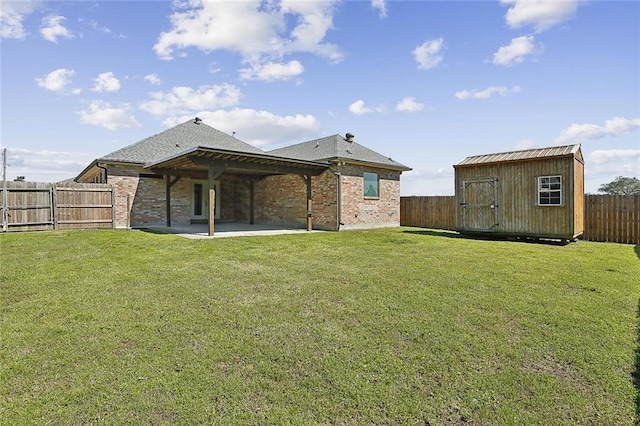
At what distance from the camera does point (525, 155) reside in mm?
10602

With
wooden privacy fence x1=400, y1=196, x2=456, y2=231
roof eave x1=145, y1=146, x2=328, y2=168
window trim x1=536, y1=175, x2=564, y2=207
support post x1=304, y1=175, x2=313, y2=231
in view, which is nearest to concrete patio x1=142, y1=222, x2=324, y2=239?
support post x1=304, y1=175, x2=313, y2=231

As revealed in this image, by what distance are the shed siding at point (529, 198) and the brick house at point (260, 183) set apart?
4677 millimetres

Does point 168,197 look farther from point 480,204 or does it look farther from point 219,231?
point 480,204

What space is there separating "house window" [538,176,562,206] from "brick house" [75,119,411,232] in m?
6.39

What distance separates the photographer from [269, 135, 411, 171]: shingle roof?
45.5ft

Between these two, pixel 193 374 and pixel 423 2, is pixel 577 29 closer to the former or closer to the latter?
pixel 423 2

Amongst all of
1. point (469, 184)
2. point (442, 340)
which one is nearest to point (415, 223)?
point (469, 184)

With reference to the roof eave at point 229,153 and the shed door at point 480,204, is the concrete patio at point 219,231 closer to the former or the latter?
the roof eave at point 229,153

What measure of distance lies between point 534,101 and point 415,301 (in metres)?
8.94

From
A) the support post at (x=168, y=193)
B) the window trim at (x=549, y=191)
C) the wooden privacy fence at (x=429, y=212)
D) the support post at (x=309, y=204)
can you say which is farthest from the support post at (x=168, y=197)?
the window trim at (x=549, y=191)

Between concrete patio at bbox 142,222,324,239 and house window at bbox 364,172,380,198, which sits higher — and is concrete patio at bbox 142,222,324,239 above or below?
below

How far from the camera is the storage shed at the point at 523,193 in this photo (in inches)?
385

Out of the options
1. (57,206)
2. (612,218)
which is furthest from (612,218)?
(57,206)

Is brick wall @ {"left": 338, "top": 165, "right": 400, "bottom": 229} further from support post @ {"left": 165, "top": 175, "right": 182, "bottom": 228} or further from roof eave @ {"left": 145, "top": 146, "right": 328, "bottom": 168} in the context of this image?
support post @ {"left": 165, "top": 175, "right": 182, "bottom": 228}
